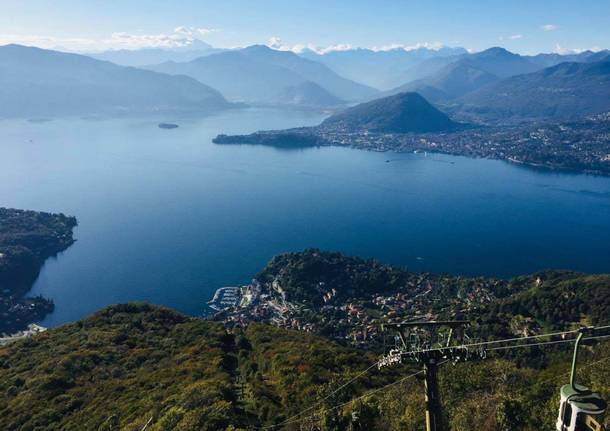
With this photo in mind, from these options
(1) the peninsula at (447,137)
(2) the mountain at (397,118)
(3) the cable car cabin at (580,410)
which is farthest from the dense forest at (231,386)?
(2) the mountain at (397,118)

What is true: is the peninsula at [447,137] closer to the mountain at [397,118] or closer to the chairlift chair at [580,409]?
the mountain at [397,118]

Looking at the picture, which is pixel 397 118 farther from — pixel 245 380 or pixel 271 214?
pixel 245 380

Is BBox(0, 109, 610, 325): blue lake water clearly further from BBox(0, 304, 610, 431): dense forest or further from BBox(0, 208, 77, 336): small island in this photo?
BBox(0, 304, 610, 431): dense forest

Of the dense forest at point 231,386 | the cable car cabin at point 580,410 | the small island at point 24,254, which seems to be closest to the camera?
the cable car cabin at point 580,410

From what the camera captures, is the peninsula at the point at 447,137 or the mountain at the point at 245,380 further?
the peninsula at the point at 447,137

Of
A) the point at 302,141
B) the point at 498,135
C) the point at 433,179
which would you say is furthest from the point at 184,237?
the point at 498,135

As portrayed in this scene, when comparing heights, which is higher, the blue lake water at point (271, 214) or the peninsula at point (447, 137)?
the peninsula at point (447, 137)
